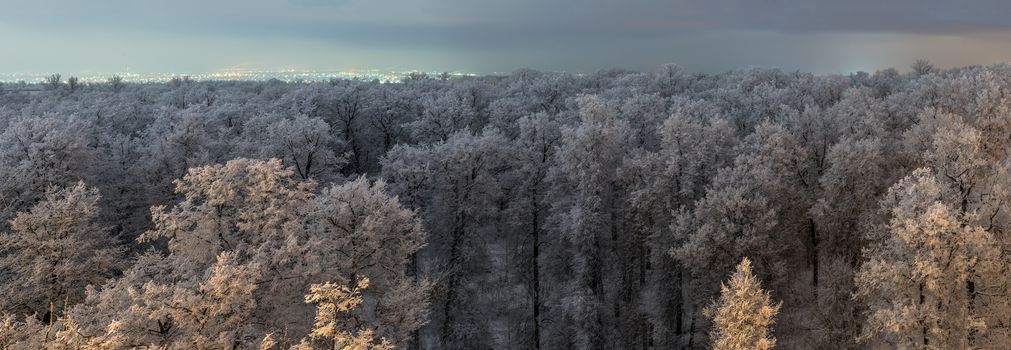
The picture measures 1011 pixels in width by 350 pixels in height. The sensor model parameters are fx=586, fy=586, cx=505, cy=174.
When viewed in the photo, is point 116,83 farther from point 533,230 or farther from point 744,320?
point 744,320

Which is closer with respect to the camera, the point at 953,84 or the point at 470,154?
the point at 470,154

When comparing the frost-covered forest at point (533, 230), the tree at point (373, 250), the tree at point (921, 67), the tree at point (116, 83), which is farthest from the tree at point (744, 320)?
the tree at point (116, 83)

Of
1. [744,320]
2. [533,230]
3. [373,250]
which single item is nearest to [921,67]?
[533,230]

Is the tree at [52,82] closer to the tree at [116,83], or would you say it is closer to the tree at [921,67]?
the tree at [116,83]

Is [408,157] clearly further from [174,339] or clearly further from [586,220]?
[174,339]

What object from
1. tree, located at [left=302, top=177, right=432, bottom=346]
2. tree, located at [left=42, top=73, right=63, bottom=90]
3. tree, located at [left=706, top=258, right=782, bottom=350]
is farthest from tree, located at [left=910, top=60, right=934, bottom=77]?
tree, located at [left=42, top=73, right=63, bottom=90]

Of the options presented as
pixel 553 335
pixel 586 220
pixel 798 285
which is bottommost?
pixel 553 335

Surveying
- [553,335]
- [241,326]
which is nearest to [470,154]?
[553,335]
